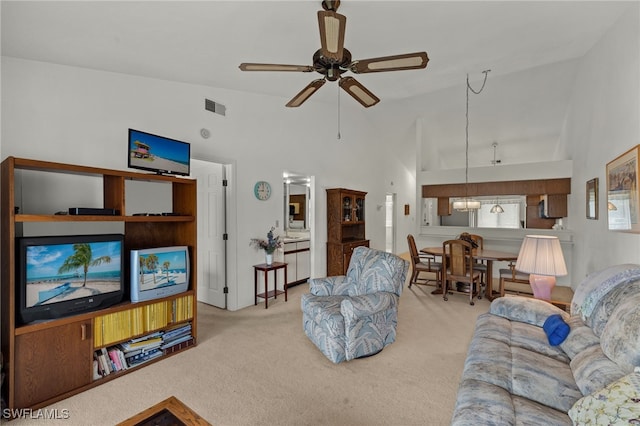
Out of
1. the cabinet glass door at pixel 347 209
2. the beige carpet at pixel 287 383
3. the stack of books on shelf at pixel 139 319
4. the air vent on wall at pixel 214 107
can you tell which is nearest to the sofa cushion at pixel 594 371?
the beige carpet at pixel 287 383

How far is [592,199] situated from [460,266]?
183cm

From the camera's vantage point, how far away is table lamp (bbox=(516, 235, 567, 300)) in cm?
261

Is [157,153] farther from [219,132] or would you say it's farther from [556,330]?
[556,330]

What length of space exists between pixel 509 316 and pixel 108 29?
3781mm

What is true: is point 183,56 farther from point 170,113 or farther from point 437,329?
point 437,329

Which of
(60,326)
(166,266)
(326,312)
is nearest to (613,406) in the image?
(326,312)

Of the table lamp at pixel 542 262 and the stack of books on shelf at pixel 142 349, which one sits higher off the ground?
the table lamp at pixel 542 262

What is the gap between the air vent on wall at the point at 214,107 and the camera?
3.66 metres

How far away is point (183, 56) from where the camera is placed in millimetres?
2789

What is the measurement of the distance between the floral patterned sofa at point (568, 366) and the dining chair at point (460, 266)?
2052 mm

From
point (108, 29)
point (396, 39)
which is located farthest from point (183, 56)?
point (396, 39)

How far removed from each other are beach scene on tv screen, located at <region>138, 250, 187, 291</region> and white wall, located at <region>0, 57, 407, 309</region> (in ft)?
3.23

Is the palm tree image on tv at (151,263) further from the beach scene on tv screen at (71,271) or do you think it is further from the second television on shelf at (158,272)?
the beach scene on tv screen at (71,271)

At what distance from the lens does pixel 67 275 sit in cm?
222
